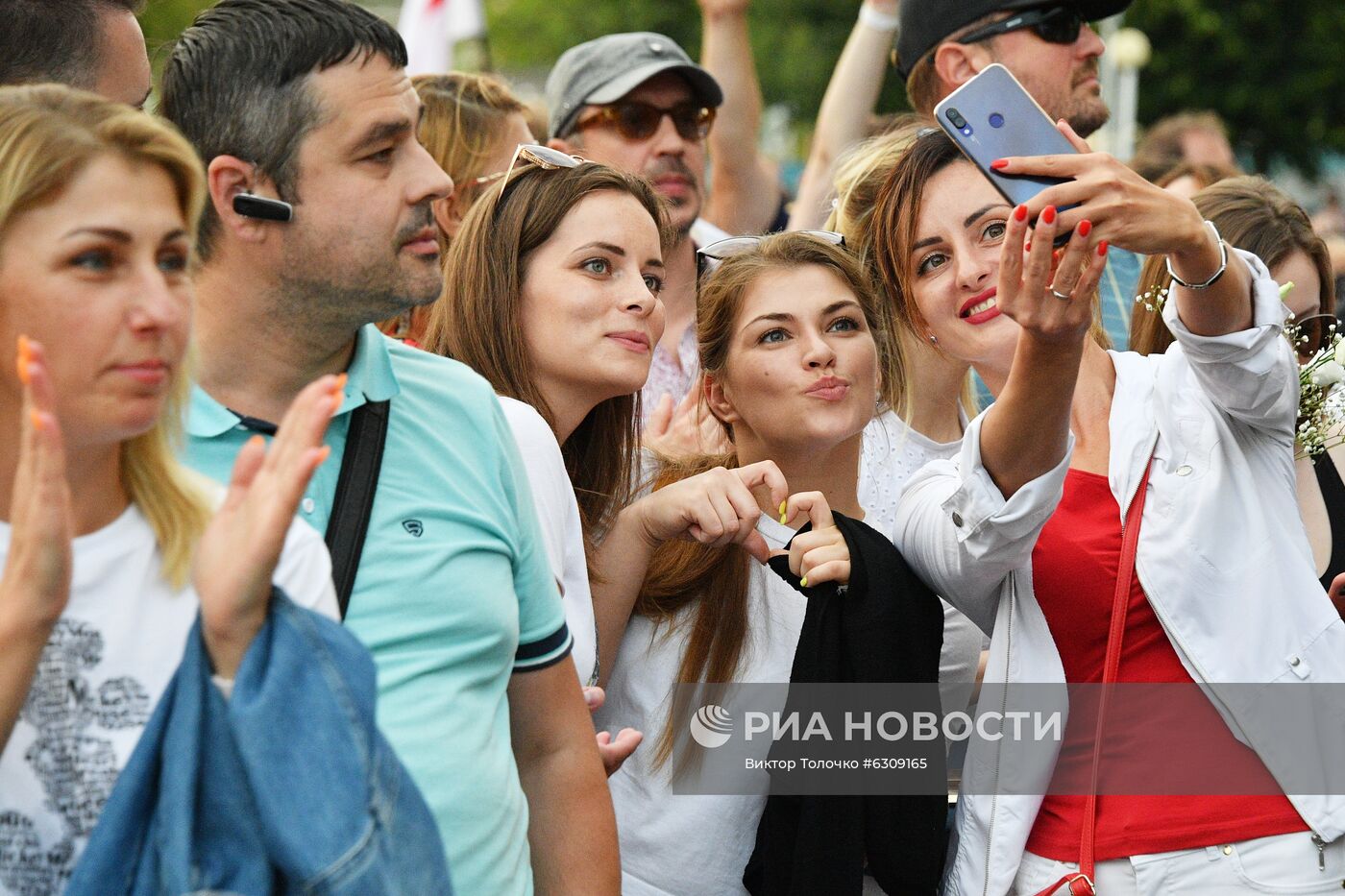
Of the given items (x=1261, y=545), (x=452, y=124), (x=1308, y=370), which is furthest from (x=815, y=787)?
(x=452, y=124)

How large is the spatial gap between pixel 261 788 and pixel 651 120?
385 centimetres

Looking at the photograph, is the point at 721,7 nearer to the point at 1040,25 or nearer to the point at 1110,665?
the point at 1040,25

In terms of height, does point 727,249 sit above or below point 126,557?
above

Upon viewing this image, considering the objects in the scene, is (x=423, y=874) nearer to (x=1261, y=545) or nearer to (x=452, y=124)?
(x=1261, y=545)

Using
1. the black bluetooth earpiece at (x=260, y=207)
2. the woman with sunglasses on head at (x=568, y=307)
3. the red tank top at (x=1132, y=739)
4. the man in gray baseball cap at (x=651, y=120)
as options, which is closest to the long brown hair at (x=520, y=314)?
the woman with sunglasses on head at (x=568, y=307)

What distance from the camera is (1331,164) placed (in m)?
27.3

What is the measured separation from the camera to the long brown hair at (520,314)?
3.36 m

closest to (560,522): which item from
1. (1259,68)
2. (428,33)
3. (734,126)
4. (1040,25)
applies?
(1040,25)

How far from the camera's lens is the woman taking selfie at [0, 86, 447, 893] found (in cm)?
173

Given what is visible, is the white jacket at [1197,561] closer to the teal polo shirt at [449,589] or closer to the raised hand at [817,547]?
the raised hand at [817,547]

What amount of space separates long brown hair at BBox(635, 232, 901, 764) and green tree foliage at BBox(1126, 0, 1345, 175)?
2202 cm

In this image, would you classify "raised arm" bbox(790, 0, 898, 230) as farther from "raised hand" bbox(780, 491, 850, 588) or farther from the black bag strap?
the black bag strap

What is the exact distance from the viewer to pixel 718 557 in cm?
333

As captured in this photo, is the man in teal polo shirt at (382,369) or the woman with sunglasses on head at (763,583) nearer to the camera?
the man in teal polo shirt at (382,369)
